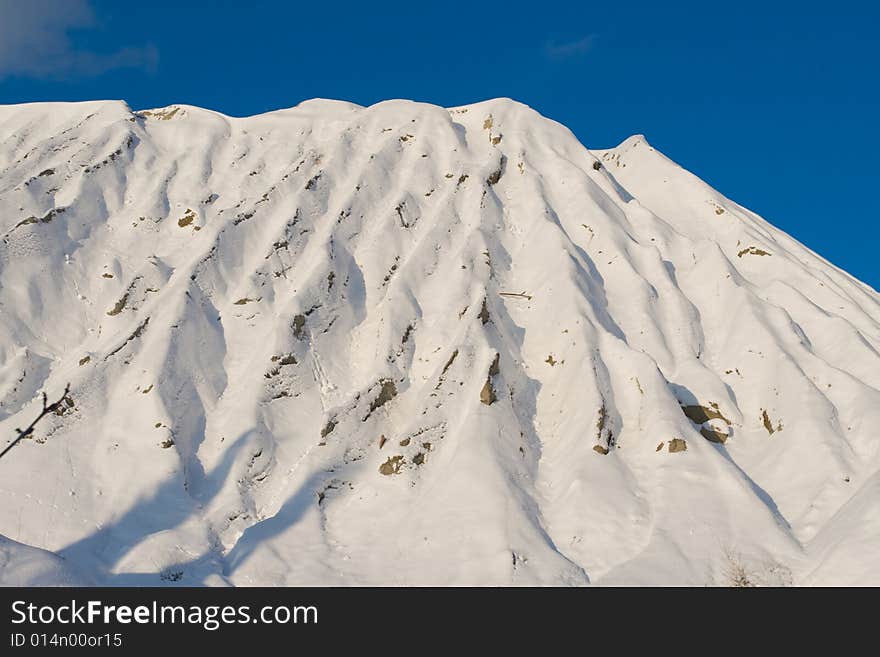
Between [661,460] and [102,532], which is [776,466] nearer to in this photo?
[661,460]

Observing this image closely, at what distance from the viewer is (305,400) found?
3253 centimetres

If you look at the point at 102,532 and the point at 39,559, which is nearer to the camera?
the point at 39,559

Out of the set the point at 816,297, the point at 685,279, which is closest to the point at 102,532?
the point at 685,279

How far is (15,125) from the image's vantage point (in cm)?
5666

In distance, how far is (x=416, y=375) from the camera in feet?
110

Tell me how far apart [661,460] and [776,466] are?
465 cm

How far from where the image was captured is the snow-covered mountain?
24.7 metres

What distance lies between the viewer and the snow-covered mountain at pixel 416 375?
24703mm
